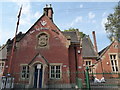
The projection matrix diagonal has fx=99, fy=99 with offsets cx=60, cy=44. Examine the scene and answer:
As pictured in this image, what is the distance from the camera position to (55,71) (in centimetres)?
1421

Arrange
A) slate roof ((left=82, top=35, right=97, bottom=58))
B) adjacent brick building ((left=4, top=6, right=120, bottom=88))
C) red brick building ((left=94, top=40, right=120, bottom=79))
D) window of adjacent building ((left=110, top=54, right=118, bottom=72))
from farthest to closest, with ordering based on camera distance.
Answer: slate roof ((left=82, top=35, right=97, bottom=58)) → window of adjacent building ((left=110, top=54, right=118, bottom=72)) → red brick building ((left=94, top=40, right=120, bottom=79)) → adjacent brick building ((left=4, top=6, right=120, bottom=88))

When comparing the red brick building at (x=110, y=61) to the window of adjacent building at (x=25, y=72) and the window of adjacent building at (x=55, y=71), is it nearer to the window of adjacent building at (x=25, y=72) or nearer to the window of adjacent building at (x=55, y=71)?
the window of adjacent building at (x=55, y=71)

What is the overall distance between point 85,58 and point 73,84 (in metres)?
8.66

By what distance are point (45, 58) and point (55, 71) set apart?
2431 millimetres

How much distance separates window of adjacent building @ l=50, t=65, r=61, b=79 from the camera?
1410 cm

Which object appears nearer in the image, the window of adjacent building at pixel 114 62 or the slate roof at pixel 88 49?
the window of adjacent building at pixel 114 62

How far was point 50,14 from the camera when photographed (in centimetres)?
2027

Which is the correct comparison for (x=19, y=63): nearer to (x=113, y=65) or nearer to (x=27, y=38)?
(x=27, y=38)

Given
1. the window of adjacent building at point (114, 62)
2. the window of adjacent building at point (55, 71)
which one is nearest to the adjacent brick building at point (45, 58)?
the window of adjacent building at point (55, 71)

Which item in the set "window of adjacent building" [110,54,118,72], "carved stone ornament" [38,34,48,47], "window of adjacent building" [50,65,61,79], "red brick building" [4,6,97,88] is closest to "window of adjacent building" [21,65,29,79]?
"red brick building" [4,6,97,88]

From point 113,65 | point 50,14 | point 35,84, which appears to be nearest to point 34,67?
point 35,84

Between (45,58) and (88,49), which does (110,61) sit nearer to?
(88,49)

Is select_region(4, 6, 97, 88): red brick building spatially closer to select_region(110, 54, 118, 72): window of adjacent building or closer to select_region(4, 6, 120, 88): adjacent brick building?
select_region(4, 6, 120, 88): adjacent brick building

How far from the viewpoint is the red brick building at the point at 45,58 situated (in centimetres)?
1378
